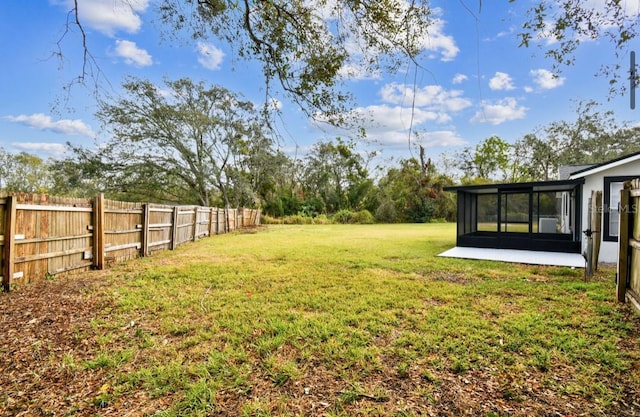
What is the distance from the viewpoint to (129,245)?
708 cm

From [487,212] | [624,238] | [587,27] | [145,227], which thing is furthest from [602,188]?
[145,227]

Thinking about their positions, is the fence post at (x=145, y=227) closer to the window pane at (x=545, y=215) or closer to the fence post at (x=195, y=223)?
the fence post at (x=195, y=223)

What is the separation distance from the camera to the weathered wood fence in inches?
132

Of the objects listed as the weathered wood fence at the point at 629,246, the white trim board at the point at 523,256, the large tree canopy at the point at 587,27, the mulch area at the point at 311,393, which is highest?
the large tree canopy at the point at 587,27

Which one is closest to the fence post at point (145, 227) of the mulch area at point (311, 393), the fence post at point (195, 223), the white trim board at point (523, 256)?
the fence post at point (195, 223)

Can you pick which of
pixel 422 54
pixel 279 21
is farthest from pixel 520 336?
pixel 279 21

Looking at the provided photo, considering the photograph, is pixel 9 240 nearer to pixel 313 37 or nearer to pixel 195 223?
pixel 313 37

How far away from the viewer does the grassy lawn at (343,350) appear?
6.79 feet

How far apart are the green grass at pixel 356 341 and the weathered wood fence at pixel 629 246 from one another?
29 centimetres

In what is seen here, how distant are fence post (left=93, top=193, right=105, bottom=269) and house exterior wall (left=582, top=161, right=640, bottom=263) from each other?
10.6m

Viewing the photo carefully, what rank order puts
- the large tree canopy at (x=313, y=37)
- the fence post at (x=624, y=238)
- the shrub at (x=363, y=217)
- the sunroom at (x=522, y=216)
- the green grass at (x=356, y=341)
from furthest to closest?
1. the shrub at (x=363, y=217)
2. the sunroom at (x=522, y=216)
3. the fence post at (x=624, y=238)
4. the large tree canopy at (x=313, y=37)
5. the green grass at (x=356, y=341)

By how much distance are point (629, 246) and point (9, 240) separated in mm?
8240

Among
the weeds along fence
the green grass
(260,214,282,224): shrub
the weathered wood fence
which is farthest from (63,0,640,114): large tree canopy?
(260,214,282,224): shrub

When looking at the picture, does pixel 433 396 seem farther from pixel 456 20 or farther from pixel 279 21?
pixel 279 21
